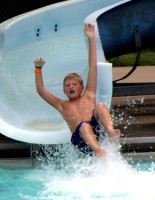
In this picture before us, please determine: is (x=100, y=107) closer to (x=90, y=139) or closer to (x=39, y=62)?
(x=90, y=139)

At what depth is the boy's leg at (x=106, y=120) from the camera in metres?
3.86

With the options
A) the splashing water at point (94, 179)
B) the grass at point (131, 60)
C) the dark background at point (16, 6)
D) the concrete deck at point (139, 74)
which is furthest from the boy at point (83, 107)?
the grass at point (131, 60)

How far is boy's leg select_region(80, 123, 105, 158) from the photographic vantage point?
393 cm

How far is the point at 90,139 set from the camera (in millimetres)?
4000

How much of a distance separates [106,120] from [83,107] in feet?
1.07

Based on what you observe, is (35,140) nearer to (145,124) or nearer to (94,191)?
(94,191)

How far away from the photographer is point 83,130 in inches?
161

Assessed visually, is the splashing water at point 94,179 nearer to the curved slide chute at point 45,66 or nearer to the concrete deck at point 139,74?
the curved slide chute at point 45,66

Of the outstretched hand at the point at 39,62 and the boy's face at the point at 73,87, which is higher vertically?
the outstretched hand at the point at 39,62

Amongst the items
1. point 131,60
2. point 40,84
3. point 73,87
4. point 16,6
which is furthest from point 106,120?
point 131,60

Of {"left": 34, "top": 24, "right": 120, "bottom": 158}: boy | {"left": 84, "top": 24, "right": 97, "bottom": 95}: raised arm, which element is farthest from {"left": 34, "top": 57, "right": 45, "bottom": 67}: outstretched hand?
{"left": 84, "top": 24, "right": 97, "bottom": 95}: raised arm

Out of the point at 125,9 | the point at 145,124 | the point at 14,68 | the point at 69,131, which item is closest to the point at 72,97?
the point at 69,131

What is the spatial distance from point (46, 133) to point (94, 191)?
0.67m

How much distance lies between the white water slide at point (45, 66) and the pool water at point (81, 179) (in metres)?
0.25
